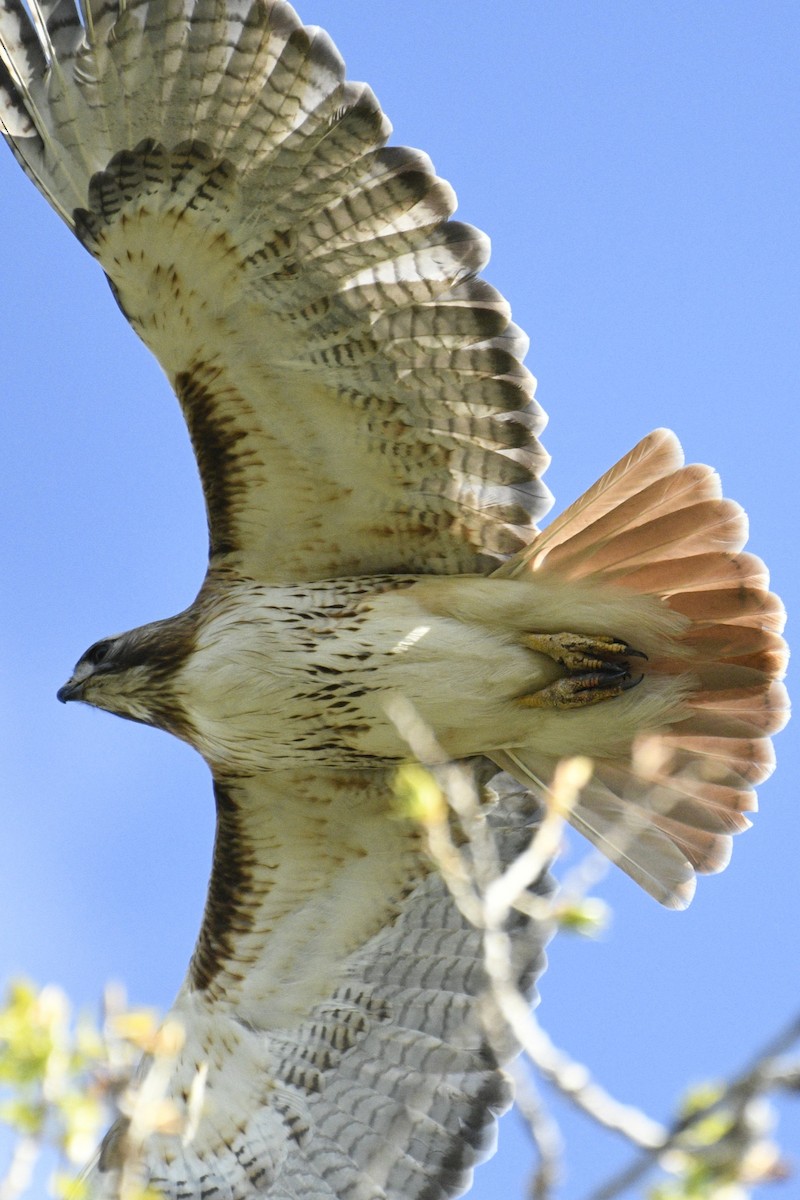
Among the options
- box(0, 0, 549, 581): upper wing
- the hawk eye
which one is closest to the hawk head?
the hawk eye

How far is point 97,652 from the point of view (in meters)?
6.81

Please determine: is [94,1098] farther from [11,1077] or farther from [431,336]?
[431,336]

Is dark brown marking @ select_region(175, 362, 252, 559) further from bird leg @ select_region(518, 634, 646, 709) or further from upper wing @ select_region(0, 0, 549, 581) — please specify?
bird leg @ select_region(518, 634, 646, 709)

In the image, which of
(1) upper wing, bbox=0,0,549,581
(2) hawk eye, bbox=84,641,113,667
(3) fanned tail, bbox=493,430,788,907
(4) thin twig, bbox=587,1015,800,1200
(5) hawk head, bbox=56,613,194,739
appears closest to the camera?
(4) thin twig, bbox=587,1015,800,1200

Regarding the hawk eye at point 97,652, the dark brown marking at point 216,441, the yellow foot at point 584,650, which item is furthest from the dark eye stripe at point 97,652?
the yellow foot at point 584,650

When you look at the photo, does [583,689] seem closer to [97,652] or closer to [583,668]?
[583,668]

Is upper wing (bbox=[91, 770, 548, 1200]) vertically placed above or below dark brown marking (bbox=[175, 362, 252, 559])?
below

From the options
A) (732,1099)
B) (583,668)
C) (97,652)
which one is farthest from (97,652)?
(732,1099)

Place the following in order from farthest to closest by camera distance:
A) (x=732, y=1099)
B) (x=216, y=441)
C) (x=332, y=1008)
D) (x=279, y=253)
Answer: (x=332, y=1008), (x=216, y=441), (x=279, y=253), (x=732, y=1099)

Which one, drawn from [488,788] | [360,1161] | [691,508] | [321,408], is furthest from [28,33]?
[360,1161]

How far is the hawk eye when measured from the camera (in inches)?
266

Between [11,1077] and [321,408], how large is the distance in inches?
147

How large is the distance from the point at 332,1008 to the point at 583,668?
213 centimetres

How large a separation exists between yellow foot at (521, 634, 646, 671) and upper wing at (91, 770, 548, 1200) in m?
0.93
